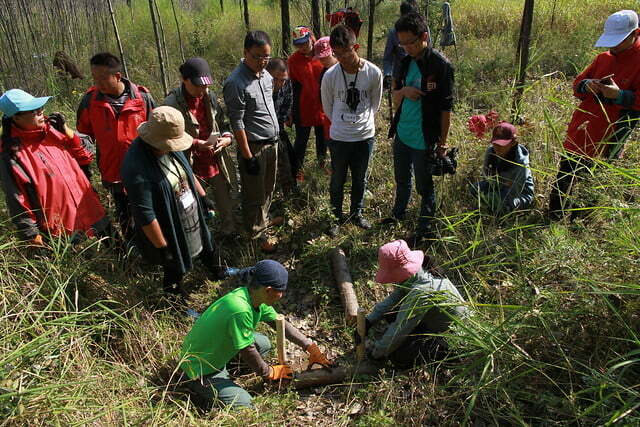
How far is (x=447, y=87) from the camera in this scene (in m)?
3.26

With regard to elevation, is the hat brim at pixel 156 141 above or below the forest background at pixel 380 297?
above

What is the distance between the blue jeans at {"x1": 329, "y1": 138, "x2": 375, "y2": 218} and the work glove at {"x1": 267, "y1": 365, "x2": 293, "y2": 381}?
67.2 inches

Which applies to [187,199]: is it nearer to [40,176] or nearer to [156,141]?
[156,141]

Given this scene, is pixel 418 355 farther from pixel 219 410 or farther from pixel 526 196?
pixel 526 196

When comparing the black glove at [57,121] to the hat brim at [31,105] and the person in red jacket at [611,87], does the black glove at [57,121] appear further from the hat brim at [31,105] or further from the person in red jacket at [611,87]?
the person in red jacket at [611,87]

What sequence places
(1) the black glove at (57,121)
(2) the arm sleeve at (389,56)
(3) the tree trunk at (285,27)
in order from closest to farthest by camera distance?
(1) the black glove at (57,121), (2) the arm sleeve at (389,56), (3) the tree trunk at (285,27)

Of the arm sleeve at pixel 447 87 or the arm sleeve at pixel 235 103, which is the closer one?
the arm sleeve at pixel 447 87

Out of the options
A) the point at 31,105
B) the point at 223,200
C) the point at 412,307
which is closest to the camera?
the point at 412,307

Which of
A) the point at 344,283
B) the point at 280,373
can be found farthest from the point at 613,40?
the point at 280,373

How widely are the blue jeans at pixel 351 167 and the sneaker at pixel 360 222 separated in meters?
0.04

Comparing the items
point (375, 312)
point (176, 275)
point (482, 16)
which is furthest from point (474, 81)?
point (176, 275)

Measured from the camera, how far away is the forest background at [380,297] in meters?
1.91

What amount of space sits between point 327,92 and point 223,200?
1.37 meters

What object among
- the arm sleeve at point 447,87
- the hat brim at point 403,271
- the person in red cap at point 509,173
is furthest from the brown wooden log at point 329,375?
the arm sleeve at point 447,87
